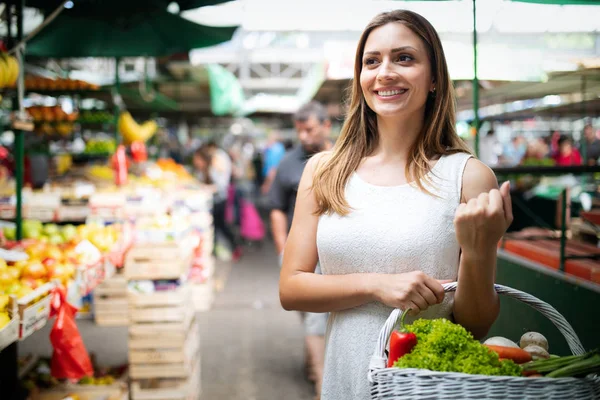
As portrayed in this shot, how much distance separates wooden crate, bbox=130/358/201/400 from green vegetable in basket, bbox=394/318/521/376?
300 centimetres

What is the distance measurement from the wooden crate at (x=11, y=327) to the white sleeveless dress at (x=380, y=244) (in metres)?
1.43

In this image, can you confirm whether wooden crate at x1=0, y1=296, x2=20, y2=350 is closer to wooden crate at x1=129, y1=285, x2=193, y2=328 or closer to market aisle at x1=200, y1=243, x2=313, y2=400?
wooden crate at x1=129, y1=285, x2=193, y2=328

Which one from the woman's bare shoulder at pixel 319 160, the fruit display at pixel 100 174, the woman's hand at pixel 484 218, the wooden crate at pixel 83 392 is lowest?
the wooden crate at pixel 83 392

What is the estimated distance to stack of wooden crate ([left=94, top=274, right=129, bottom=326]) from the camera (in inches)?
242

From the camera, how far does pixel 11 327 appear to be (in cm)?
227

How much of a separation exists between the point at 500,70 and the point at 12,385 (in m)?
4.15

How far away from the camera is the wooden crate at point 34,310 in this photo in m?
2.36

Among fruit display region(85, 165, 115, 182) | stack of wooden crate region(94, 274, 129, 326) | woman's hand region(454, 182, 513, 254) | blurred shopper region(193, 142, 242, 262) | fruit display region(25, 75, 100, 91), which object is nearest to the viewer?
woman's hand region(454, 182, 513, 254)

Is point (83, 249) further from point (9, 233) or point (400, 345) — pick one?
point (400, 345)

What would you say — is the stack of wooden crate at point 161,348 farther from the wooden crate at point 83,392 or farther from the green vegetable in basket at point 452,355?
the green vegetable in basket at point 452,355

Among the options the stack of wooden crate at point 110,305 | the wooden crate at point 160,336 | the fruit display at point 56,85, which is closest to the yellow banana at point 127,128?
the fruit display at point 56,85

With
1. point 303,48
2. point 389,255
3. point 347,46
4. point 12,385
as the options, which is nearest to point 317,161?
point 389,255

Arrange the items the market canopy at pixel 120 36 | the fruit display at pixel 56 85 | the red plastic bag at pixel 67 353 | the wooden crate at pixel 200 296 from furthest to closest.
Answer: the wooden crate at pixel 200 296
the fruit display at pixel 56 85
the market canopy at pixel 120 36
the red plastic bag at pixel 67 353

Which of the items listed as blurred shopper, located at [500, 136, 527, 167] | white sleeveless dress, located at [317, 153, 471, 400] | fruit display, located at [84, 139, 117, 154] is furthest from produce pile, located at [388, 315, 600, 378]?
blurred shopper, located at [500, 136, 527, 167]
